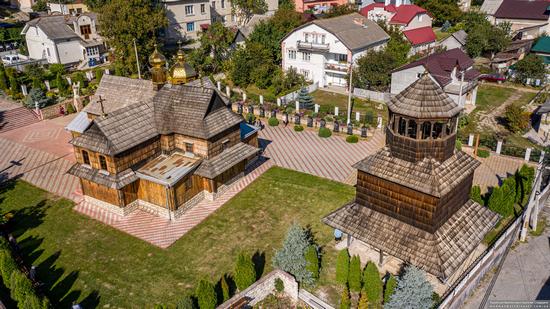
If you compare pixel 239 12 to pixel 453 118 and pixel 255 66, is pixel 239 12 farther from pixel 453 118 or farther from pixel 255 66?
pixel 453 118

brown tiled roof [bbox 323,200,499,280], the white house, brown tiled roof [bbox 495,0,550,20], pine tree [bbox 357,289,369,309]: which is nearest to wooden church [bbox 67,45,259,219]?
brown tiled roof [bbox 323,200,499,280]

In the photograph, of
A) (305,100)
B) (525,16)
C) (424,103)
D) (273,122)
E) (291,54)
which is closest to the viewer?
(424,103)

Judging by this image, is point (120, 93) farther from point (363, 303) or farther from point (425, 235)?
point (425, 235)

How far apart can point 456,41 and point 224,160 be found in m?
47.9

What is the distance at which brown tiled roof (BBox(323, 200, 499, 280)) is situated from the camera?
62.7 feet

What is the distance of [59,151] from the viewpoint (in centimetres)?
3641

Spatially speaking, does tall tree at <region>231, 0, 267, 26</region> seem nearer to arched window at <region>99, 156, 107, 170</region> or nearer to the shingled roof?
the shingled roof

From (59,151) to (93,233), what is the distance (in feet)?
44.1

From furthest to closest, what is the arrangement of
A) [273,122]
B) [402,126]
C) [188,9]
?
1. [188,9]
2. [273,122]
3. [402,126]

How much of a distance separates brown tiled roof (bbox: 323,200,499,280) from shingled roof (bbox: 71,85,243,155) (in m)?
10.5

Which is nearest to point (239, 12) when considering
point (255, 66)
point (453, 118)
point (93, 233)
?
point (255, 66)

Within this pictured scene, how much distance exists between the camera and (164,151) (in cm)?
2894

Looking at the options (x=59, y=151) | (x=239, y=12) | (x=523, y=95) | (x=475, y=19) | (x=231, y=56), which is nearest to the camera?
(x=59, y=151)

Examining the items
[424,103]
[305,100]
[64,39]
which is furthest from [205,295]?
[64,39]
